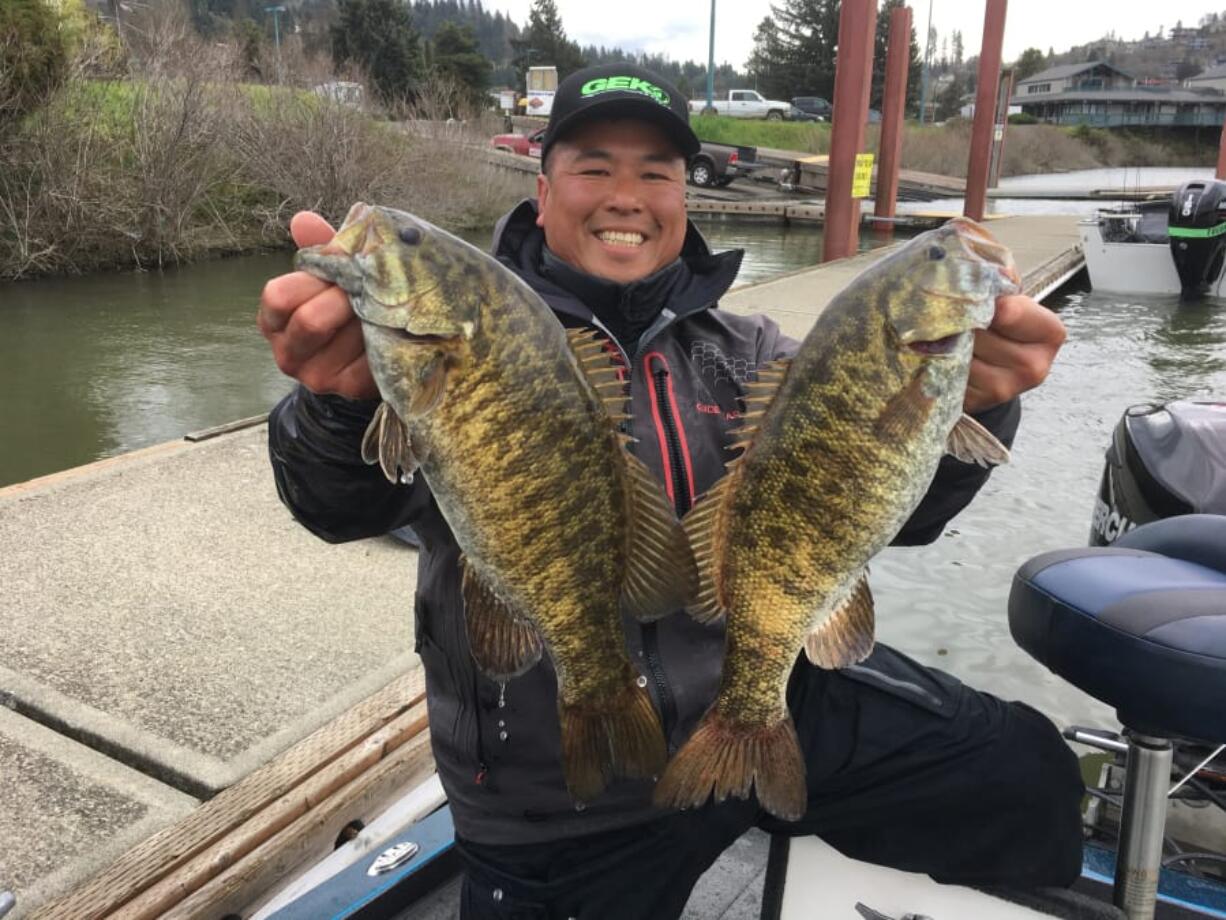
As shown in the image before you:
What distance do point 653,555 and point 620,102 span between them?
1.11m

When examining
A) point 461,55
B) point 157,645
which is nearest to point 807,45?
point 461,55

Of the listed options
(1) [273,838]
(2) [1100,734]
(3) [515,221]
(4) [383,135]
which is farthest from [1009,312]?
(4) [383,135]

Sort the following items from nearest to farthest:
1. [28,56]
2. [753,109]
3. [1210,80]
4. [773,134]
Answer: [28,56] < [773,134] < [753,109] < [1210,80]

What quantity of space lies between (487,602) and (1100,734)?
73.9 inches

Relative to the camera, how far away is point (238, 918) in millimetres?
2539

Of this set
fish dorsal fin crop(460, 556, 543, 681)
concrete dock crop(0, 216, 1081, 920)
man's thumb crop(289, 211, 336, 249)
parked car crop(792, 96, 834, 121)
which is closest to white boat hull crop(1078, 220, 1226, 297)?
concrete dock crop(0, 216, 1081, 920)

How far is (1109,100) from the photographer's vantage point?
279 ft

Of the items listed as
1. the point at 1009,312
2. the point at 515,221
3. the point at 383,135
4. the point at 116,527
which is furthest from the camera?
the point at 383,135

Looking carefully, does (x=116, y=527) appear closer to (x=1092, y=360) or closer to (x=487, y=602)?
(x=487, y=602)

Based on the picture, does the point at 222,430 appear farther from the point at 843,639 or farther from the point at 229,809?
the point at 843,639

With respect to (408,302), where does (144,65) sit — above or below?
above

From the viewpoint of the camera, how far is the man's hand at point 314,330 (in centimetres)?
150

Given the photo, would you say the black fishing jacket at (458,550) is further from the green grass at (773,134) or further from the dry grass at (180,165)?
the green grass at (773,134)

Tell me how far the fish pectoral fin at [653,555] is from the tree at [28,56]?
15667 millimetres
